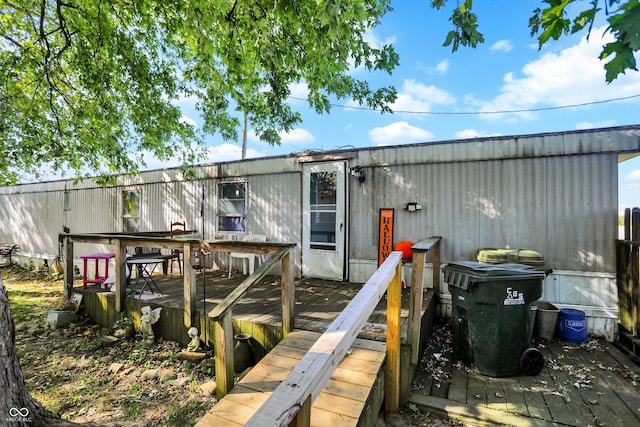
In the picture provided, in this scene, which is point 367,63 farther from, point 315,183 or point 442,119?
point 442,119

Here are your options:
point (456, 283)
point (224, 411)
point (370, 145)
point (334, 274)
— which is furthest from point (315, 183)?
point (224, 411)

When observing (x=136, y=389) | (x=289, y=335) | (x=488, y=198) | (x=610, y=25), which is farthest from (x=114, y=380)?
(x=488, y=198)

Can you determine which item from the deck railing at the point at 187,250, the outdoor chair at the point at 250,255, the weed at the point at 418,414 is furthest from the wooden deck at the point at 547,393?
the outdoor chair at the point at 250,255

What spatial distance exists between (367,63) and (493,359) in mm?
4036

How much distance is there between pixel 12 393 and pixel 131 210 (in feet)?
27.0

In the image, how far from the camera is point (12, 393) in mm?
1478

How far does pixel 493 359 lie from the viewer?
3.04m

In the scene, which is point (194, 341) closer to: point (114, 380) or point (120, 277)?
point (114, 380)

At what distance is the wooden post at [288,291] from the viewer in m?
3.18

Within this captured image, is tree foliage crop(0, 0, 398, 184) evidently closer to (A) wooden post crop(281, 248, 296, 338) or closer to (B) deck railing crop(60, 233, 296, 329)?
(B) deck railing crop(60, 233, 296, 329)

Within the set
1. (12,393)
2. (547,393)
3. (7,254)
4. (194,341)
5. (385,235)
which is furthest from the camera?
(7,254)

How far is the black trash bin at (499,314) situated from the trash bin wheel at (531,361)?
0.03 feet

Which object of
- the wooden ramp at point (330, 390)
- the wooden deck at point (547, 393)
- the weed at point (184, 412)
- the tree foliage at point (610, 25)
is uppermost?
the tree foliage at point (610, 25)

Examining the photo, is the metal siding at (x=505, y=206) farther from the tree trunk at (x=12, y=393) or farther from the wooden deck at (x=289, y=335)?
the tree trunk at (x=12, y=393)
